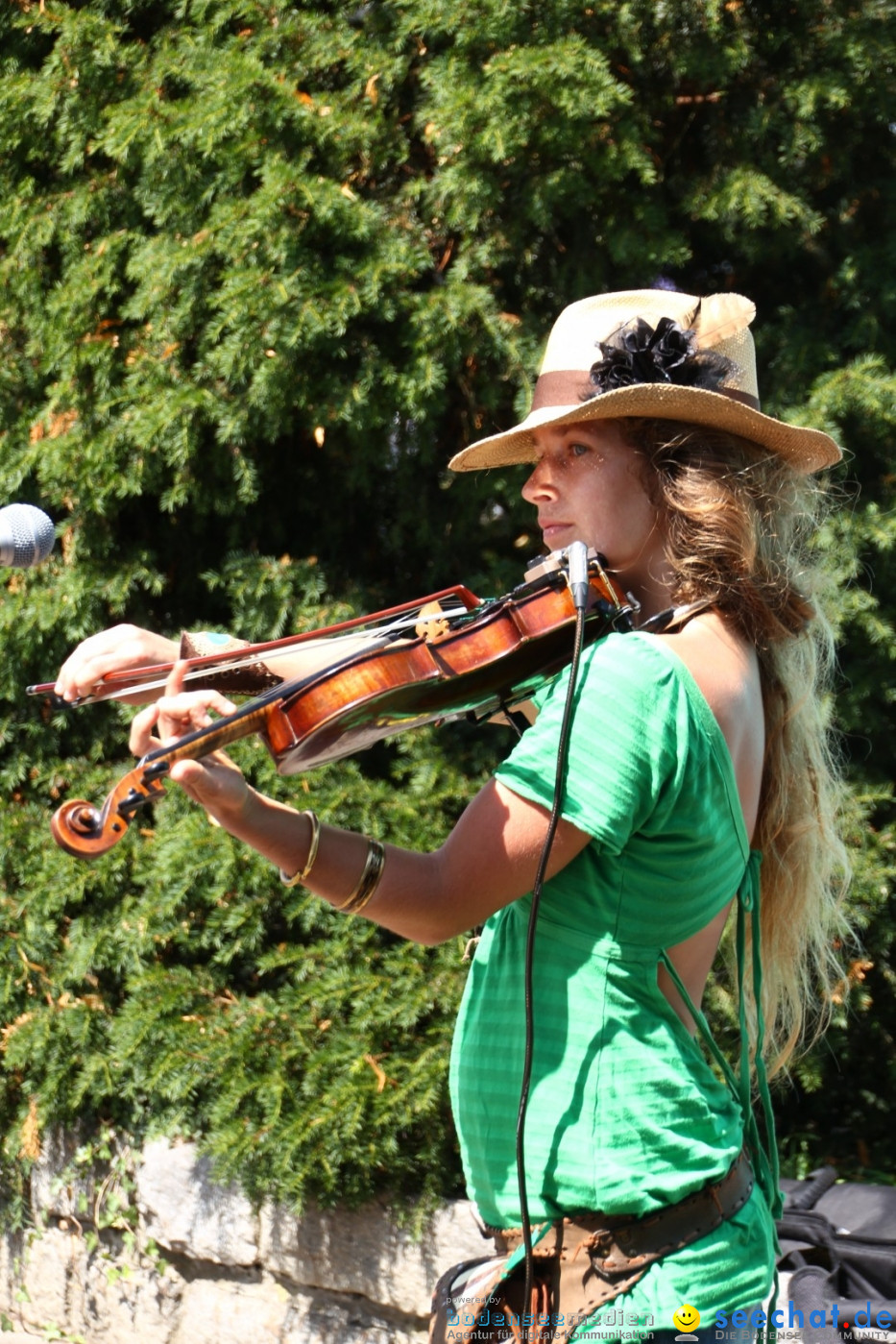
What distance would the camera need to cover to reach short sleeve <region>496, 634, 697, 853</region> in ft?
5.05

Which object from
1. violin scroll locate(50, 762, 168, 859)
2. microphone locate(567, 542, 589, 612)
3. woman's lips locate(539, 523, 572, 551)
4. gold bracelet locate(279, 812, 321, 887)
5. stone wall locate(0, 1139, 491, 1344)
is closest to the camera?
violin scroll locate(50, 762, 168, 859)

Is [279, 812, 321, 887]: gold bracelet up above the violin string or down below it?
below

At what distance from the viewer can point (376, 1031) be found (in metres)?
3.19

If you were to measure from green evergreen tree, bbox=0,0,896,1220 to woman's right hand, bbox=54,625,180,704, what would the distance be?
1.47m

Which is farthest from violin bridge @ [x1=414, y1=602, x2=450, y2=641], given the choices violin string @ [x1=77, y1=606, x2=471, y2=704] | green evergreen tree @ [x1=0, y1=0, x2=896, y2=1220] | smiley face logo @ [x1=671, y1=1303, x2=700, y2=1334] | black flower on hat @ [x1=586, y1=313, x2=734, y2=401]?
green evergreen tree @ [x1=0, y1=0, x2=896, y2=1220]

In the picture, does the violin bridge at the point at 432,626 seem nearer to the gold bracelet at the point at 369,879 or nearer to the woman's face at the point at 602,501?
the woman's face at the point at 602,501

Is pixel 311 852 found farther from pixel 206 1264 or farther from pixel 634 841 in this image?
pixel 206 1264

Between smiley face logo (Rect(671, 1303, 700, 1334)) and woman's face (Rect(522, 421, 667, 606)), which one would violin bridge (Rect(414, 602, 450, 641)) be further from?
smiley face logo (Rect(671, 1303, 700, 1334))

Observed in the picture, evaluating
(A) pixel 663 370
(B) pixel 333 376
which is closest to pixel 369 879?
(A) pixel 663 370

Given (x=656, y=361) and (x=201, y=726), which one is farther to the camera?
(x=656, y=361)

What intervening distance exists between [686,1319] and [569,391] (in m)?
1.27

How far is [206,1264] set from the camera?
3.44 metres

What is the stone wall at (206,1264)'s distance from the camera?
3.20m

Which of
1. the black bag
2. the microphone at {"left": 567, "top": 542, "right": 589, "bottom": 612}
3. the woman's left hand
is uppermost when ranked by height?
the microphone at {"left": 567, "top": 542, "right": 589, "bottom": 612}
